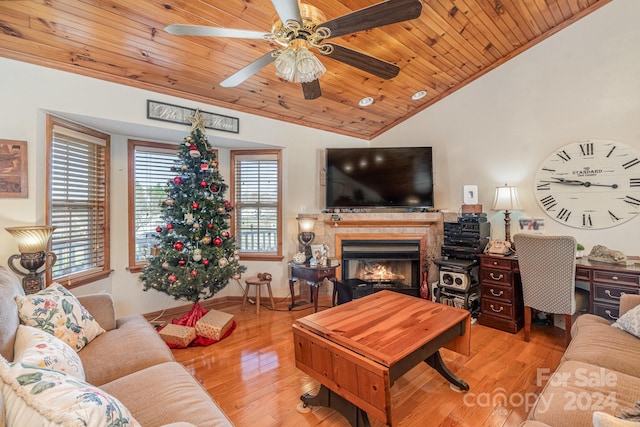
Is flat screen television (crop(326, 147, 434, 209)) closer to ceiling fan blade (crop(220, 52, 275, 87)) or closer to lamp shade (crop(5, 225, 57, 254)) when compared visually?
ceiling fan blade (crop(220, 52, 275, 87))

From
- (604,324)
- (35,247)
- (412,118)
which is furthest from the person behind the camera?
(412,118)

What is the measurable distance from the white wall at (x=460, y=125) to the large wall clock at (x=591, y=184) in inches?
3.8

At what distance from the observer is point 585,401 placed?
1303mm

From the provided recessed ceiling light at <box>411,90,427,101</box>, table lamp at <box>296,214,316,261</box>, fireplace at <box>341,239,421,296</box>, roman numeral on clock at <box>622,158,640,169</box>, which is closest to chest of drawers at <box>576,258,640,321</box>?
roman numeral on clock at <box>622,158,640,169</box>

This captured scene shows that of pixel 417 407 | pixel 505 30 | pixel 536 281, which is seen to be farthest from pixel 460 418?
pixel 505 30

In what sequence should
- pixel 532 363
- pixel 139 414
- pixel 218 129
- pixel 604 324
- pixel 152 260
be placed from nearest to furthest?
pixel 139 414 < pixel 604 324 < pixel 532 363 < pixel 152 260 < pixel 218 129

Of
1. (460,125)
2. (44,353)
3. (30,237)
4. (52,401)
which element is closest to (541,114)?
(460,125)

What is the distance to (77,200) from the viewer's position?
3.02m

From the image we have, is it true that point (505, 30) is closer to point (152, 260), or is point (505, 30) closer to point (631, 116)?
point (631, 116)

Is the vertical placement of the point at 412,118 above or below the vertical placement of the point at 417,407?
above

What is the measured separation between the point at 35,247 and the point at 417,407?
121 inches

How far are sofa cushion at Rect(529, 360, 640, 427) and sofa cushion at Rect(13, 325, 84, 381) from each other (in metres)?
2.12

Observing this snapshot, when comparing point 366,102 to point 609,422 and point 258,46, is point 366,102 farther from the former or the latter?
point 609,422

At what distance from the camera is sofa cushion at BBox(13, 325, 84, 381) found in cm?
119
